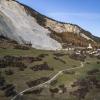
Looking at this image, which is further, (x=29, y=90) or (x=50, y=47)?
(x=50, y=47)

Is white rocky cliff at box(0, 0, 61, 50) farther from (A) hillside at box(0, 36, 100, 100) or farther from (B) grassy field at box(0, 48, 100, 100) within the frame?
(A) hillside at box(0, 36, 100, 100)

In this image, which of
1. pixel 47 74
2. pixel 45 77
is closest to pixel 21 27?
pixel 47 74

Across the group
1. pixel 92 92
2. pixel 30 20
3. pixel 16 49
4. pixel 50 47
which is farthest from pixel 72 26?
pixel 92 92

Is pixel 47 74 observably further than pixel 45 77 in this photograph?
Yes

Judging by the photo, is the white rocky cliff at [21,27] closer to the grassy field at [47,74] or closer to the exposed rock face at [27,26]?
the exposed rock face at [27,26]

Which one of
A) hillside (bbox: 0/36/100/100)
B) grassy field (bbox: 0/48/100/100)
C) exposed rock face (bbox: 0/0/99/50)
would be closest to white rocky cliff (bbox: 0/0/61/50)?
exposed rock face (bbox: 0/0/99/50)

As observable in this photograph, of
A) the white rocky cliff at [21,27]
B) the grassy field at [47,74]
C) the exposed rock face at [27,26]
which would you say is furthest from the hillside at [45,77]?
the exposed rock face at [27,26]

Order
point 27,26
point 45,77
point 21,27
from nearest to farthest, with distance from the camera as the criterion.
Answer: point 45,77, point 21,27, point 27,26

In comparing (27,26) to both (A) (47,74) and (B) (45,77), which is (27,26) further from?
(B) (45,77)

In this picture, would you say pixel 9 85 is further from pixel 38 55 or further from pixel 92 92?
pixel 38 55
